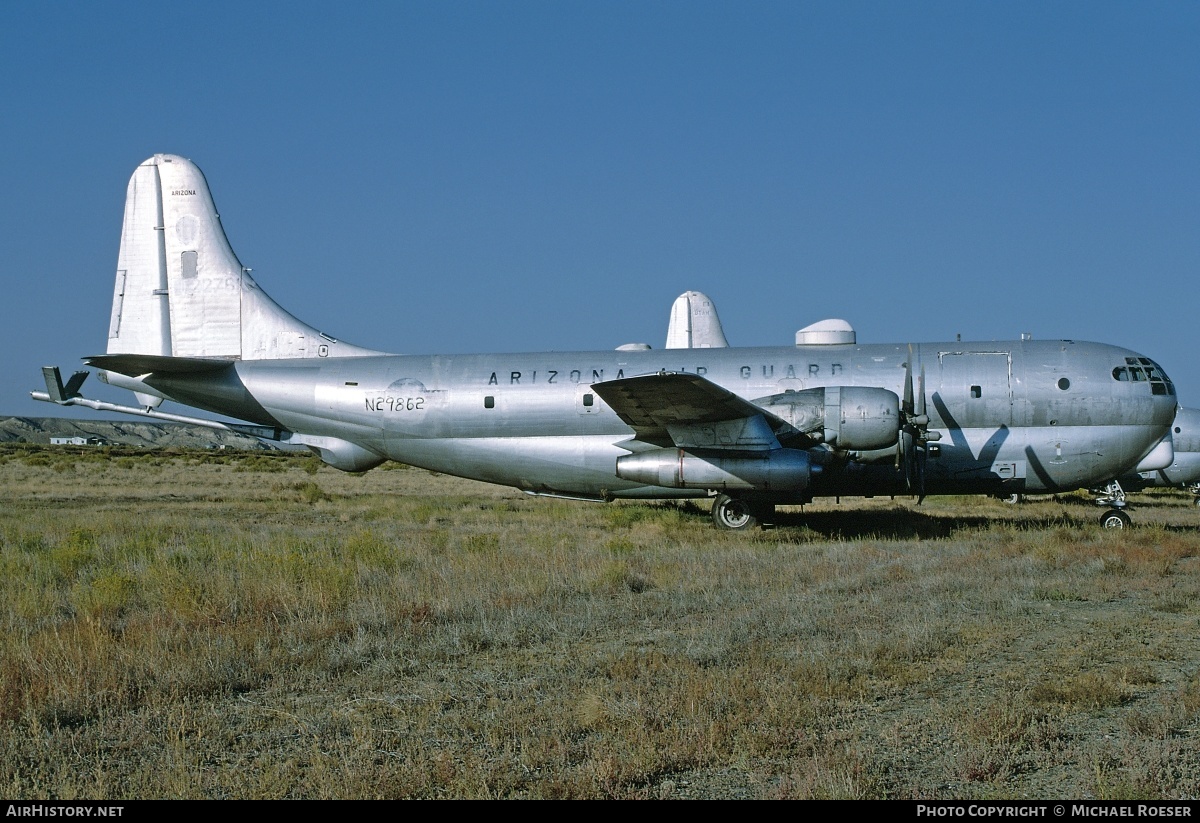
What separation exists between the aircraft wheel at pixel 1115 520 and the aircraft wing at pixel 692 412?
6.51m

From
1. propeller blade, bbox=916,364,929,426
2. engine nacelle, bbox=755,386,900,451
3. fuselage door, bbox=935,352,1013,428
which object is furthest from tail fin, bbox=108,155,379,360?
fuselage door, bbox=935,352,1013,428

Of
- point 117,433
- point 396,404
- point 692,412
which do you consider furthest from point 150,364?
point 117,433

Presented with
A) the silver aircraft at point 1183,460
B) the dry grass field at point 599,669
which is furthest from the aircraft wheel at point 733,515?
the silver aircraft at point 1183,460

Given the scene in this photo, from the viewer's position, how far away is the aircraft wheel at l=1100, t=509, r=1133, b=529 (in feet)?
61.4

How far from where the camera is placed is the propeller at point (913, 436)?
17.9 meters

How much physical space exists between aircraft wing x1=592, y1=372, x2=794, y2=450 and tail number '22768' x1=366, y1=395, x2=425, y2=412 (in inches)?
176

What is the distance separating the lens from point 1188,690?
6977 millimetres

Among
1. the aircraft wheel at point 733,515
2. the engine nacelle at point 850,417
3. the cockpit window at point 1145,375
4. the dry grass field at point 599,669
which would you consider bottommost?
the dry grass field at point 599,669

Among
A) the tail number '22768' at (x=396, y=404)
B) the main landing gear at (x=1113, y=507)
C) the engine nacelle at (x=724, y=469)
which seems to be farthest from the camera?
the tail number '22768' at (x=396, y=404)

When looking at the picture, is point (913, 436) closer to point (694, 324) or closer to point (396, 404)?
point (396, 404)

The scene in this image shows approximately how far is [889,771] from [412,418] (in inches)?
625

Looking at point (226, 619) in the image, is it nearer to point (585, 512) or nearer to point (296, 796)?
point (296, 796)

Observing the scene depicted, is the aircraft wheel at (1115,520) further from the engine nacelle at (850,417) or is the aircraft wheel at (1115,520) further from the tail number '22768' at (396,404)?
the tail number '22768' at (396,404)
